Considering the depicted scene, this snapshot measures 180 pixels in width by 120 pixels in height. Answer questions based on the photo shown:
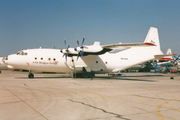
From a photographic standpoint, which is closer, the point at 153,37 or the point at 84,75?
the point at 84,75

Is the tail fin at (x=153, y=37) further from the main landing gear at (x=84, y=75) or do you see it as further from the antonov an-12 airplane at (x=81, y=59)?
the main landing gear at (x=84, y=75)


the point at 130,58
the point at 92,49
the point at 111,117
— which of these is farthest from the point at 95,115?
the point at 130,58

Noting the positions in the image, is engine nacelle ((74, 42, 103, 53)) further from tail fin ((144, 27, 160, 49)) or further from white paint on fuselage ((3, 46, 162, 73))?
tail fin ((144, 27, 160, 49))

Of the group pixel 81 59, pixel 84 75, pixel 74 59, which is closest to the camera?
pixel 74 59

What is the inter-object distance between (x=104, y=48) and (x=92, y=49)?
1881 millimetres

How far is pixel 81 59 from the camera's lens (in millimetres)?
28391

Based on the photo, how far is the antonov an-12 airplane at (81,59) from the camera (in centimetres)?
2608

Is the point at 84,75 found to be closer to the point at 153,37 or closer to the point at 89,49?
the point at 89,49

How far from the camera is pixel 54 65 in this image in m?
27.0

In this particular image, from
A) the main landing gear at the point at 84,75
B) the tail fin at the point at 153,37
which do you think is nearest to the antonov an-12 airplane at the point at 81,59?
the main landing gear at the point at 84,75

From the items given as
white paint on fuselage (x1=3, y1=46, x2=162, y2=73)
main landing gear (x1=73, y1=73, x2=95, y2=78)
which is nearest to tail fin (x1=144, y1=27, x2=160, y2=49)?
white paint on fuselage (x1=3, y1=46, x2=162, y2=73)

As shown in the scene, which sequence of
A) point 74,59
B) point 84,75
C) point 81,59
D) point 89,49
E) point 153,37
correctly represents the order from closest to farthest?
point 89,49
point 74,59
point 81,59
point 84,75
point 153,37

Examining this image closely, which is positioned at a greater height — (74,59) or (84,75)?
(74,59)

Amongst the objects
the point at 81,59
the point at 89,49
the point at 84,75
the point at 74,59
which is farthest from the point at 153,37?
the point at 74,59
